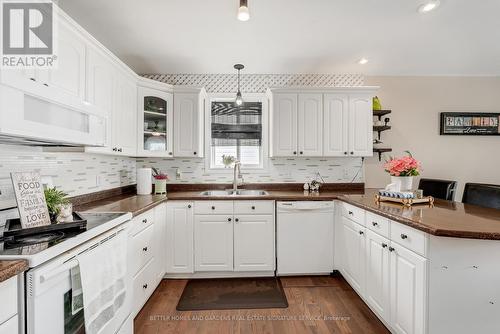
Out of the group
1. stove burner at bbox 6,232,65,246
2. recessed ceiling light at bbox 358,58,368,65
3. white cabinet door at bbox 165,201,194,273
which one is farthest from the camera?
recessed ceiling light at bbox 358,58,368,65

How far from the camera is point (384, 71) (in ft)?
10.5

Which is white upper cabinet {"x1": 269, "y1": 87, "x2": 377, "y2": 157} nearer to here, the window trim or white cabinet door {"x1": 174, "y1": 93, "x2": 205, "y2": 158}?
the window trim

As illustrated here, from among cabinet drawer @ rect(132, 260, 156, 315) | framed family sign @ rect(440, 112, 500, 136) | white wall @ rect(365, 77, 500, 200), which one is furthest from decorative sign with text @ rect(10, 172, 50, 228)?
framed family sign @ rect(440, 112, 500, 136)

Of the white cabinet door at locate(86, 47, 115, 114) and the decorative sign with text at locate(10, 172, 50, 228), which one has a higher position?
the white cabinet door at locate(86, 47, 115, 114)

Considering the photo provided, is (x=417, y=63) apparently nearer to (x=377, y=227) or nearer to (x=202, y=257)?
(x=377, y=227)

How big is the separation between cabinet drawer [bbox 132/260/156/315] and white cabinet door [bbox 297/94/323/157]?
2.02 m

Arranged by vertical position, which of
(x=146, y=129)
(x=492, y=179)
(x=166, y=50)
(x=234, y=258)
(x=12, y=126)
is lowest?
(x=234, y=258)

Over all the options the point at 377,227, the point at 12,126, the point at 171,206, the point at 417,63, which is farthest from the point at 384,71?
the point at 12,126

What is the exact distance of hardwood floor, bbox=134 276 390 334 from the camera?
1862 mm

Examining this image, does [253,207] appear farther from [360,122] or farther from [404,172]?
[360,122]

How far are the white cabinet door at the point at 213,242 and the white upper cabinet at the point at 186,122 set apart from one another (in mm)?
830

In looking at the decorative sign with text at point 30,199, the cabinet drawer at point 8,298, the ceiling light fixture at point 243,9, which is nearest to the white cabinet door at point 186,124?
the ceiling light fixture at point 243,9

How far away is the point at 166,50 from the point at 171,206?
1650mm

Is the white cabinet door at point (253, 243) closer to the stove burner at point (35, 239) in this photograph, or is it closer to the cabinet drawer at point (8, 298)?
the stove burner at point (35, 239)
